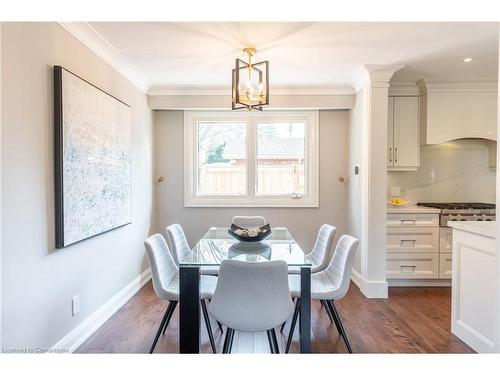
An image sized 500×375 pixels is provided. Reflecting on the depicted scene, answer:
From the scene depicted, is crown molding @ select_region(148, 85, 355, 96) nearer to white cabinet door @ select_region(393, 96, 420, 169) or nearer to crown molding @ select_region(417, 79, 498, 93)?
white cabinet door @ select_region(393, 96, 420, 169)

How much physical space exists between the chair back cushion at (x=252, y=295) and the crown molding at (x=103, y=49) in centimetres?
201

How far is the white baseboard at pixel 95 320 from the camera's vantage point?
210 centimetres

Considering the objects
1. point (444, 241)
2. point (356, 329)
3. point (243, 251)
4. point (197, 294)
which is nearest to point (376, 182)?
point (444, 241)

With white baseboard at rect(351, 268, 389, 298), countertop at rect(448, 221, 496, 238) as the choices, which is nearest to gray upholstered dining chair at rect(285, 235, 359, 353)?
countertop at rect(448, 221, 496, 238)

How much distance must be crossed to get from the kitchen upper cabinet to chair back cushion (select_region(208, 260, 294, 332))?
2.78 metres

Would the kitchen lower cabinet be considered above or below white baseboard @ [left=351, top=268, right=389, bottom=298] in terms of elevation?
above

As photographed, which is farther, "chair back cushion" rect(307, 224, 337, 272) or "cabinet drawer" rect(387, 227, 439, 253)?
"cabinet drawer" rect(387, 227, 439, 253)

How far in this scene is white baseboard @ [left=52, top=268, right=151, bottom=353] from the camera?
2102 millimetres

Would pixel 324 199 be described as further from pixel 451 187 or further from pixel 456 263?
pixel 456 263

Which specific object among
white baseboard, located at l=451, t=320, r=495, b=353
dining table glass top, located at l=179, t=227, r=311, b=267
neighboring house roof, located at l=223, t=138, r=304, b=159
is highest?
neighboring house roof, located at l=223, t=138, r=304, b=159

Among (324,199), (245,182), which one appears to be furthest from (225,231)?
(324,199)

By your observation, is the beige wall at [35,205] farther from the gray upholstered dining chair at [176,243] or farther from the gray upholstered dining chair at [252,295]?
the gray upholstered dining chair at [252,295]

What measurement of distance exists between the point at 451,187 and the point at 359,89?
1820mm
